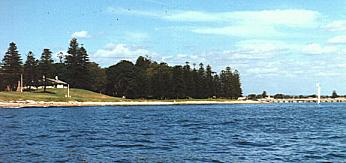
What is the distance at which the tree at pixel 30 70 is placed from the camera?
5989 inches

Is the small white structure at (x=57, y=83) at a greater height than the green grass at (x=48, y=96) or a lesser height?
greater

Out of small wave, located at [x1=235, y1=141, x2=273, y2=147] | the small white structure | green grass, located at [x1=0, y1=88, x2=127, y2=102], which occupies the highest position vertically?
the small white structure

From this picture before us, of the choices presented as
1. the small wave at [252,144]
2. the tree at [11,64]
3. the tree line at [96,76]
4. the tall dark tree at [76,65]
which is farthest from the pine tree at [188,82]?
the small wave at [252,144]

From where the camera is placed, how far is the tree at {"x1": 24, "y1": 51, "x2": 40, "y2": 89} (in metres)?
152

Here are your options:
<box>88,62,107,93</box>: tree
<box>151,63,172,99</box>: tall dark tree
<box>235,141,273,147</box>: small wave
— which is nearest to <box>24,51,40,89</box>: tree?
<box>88,62,107,93</box>: tree

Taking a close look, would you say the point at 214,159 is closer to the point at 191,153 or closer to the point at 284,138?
the point at 191,153

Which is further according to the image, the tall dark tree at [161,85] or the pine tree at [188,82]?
the pine tree at [188,82]

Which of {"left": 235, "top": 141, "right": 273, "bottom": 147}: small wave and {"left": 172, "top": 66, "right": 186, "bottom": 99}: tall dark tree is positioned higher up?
{"left": 172, "top": 66, "right": 186, "bottom": 99}: tall dark tree

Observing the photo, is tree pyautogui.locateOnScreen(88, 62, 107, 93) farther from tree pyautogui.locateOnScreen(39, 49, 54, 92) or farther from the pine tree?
the pine tree

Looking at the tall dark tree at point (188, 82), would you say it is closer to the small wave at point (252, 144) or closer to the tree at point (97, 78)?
the tree at point (97, 78)

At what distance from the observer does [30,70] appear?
499 feet

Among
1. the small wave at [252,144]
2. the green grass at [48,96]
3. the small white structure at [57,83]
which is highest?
the small white structure at [57,83]

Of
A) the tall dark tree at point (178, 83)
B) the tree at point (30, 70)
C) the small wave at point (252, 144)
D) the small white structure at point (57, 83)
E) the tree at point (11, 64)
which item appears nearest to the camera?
the small wave at point (252, 144)

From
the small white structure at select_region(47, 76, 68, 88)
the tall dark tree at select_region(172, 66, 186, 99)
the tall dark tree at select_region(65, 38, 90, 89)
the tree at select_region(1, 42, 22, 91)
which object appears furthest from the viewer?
the tall dark tree at select_region(172, 66, 186, 99)
